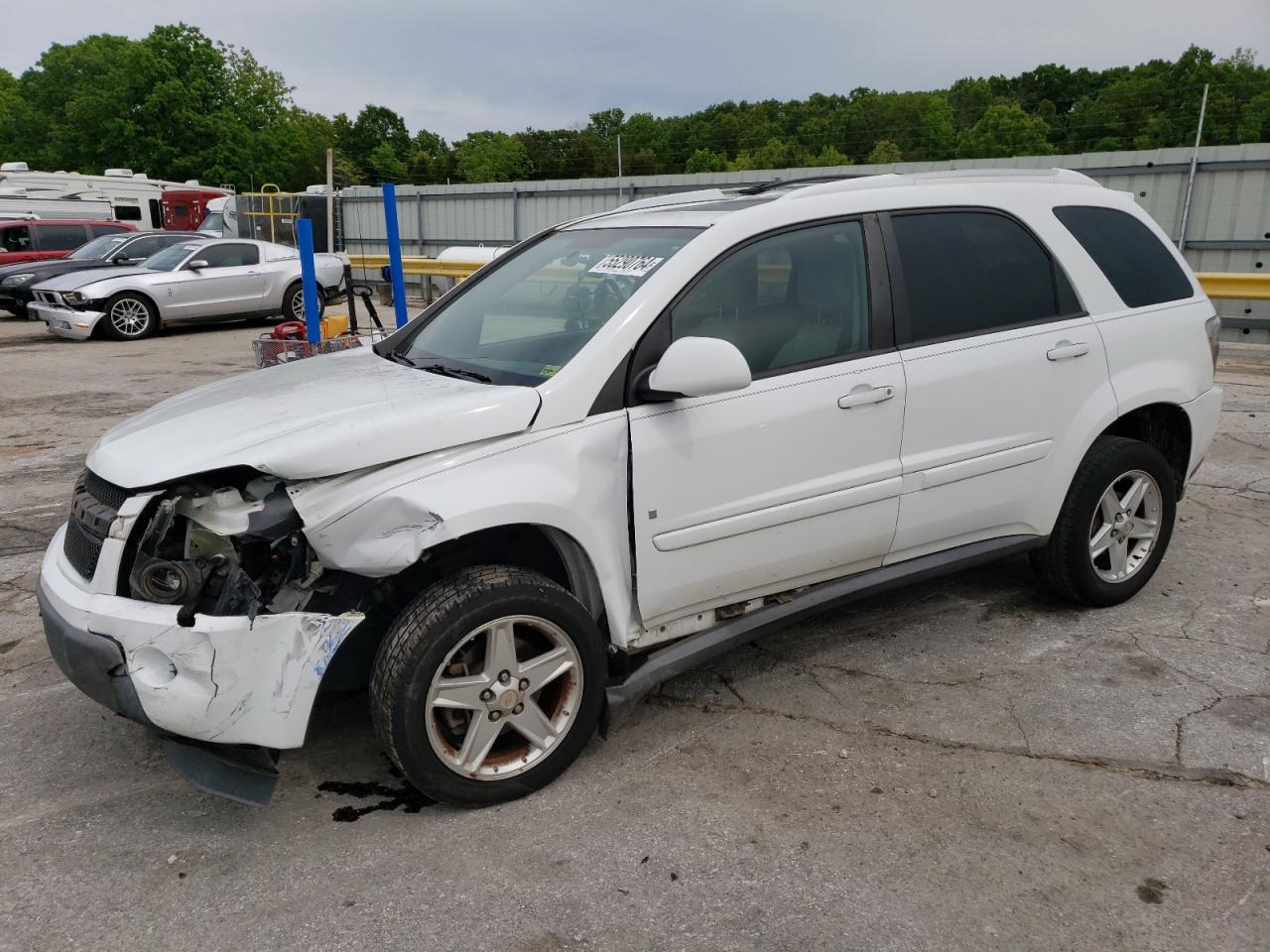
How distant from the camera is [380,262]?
18516 mm

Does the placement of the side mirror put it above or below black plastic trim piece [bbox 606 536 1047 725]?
above

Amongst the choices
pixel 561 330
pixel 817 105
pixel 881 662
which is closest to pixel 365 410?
pixel 561 330

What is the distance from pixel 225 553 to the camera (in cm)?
269

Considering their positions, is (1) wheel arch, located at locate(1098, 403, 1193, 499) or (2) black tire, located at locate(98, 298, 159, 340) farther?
(2) black tire, located at locate(98, 298, 159, 340)

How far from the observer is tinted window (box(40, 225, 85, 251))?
18.4 meters

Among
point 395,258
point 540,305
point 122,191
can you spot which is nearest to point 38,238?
point 122,191

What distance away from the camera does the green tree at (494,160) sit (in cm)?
7481

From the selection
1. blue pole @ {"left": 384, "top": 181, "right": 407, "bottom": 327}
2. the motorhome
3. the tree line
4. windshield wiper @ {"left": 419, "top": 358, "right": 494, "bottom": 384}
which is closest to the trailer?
the motorhome

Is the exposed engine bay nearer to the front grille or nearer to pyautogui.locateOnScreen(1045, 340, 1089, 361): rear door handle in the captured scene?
the front grille

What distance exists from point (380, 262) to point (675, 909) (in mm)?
17519

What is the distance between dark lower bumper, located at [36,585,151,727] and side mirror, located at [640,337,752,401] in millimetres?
1655

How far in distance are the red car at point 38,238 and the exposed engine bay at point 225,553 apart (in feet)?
60.1

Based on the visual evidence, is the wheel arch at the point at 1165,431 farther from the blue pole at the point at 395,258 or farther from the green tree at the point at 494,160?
the green tree at the point at 494,160

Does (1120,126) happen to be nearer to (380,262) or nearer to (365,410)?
(380,262)
